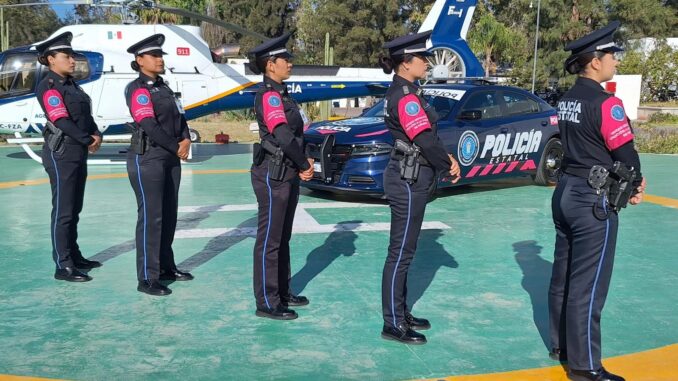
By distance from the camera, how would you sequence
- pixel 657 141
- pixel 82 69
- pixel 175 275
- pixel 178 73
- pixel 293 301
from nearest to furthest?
pixel 293 301 < pixel 175 275 < pixel 82 69 < pixel 178 73 < pixel 657 141

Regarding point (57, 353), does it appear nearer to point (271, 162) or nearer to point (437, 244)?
point (271, 162)

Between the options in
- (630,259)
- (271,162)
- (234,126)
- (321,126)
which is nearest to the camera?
(271,162)

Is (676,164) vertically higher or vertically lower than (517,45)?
lower

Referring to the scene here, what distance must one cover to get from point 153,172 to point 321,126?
15.3 ft

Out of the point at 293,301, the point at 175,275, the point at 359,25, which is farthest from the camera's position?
the point at 359,25

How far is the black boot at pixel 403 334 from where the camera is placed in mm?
4352

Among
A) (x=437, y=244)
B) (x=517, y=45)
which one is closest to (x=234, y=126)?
(x=437, y=244)

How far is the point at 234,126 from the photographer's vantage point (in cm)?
2542

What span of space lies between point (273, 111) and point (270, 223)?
2.52 ft

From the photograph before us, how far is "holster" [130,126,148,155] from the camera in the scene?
5.20m

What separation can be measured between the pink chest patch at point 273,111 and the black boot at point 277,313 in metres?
1.23

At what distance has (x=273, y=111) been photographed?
4621mm

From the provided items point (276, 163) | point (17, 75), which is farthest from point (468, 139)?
point (17, 75)

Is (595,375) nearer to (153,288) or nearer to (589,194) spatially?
(589,194)
